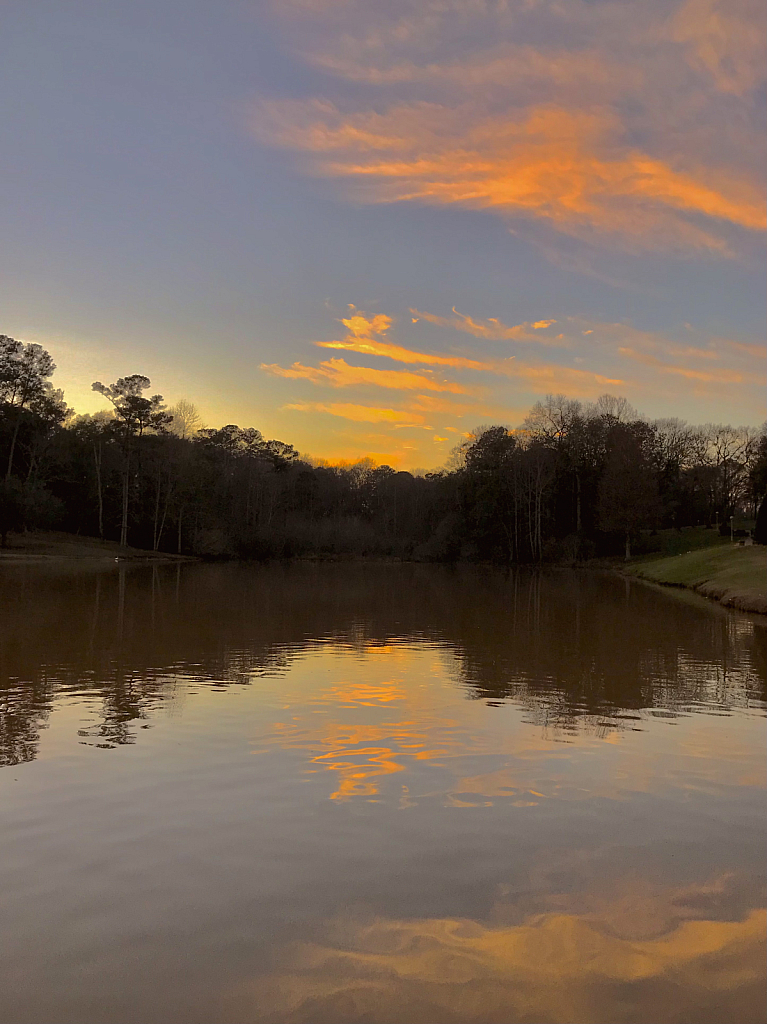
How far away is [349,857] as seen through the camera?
5551 millimetres

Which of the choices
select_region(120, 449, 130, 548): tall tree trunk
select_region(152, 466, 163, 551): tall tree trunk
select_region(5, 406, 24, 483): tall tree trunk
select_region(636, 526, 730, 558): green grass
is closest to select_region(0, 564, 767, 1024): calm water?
select_region(5, 406, 24, 483): tall tree trunk

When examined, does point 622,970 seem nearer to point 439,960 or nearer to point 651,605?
point 439,960

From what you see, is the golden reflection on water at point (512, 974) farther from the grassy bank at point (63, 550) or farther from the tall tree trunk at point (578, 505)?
the tall tree trunk at point (578, 505)

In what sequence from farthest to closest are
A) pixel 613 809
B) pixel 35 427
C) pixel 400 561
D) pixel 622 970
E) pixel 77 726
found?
pixel 400 561
pixel 35 427
pixel 77 726
pixel 613 809
pixel 622 970

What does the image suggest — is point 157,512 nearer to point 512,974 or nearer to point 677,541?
point 677,541

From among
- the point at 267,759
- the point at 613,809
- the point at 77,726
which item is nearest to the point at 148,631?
the point at 77,726

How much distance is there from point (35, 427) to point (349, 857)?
6673 centimetres

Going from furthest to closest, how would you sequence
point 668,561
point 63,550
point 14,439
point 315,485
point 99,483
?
1. point 315,485
2. point 99,483
3. point 14,439
4. point 63,550
5. point 668,561

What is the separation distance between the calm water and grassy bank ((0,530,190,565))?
1747 inches

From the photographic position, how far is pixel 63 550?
59.3 meters

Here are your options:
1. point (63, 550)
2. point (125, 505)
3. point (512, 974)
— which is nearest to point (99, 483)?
point (125, 505)

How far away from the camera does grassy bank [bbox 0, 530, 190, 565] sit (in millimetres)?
54500

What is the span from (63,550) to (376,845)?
191 ft

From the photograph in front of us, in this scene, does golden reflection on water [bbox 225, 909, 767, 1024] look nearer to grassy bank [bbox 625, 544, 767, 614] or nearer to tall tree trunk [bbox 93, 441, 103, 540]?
grassy bank [bbox 625, 544, 767, 614]
